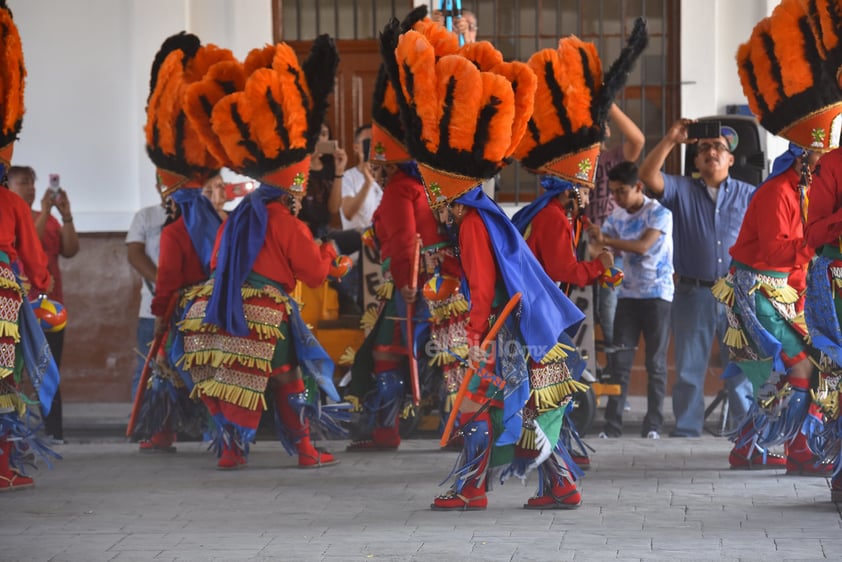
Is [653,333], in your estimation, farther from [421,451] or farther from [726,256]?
[421,451]

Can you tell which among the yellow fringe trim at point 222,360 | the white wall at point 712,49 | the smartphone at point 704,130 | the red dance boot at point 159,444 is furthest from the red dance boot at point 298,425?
the white wall at point 712,49

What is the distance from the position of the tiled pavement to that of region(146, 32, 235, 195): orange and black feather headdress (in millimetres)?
1822

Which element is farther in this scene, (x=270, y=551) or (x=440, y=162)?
(x=440, y=162)

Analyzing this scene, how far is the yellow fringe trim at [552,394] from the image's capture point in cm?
704

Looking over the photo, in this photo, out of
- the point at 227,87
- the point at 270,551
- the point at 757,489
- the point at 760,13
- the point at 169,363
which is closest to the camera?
the point at 270,551

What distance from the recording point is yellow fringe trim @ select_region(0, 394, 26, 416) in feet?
26.2

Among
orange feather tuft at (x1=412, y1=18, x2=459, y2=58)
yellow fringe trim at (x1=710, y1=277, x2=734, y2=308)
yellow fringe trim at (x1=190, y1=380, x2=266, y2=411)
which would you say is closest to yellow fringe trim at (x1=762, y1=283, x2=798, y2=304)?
yellow fringe trim at (x1=710, y1=277, x2=734, y2=308)

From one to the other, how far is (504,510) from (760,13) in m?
6.75

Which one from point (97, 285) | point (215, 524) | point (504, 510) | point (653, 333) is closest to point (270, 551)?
point (215, 524)

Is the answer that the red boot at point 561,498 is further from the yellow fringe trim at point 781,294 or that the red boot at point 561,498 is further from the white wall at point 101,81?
the white wall at point 101,81

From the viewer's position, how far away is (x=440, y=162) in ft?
23.2

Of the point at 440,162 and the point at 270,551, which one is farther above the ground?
the point at 440,162

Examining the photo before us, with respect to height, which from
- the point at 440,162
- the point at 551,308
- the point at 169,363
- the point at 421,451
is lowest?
the point at 421,451

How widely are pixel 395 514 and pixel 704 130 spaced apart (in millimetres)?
4022
